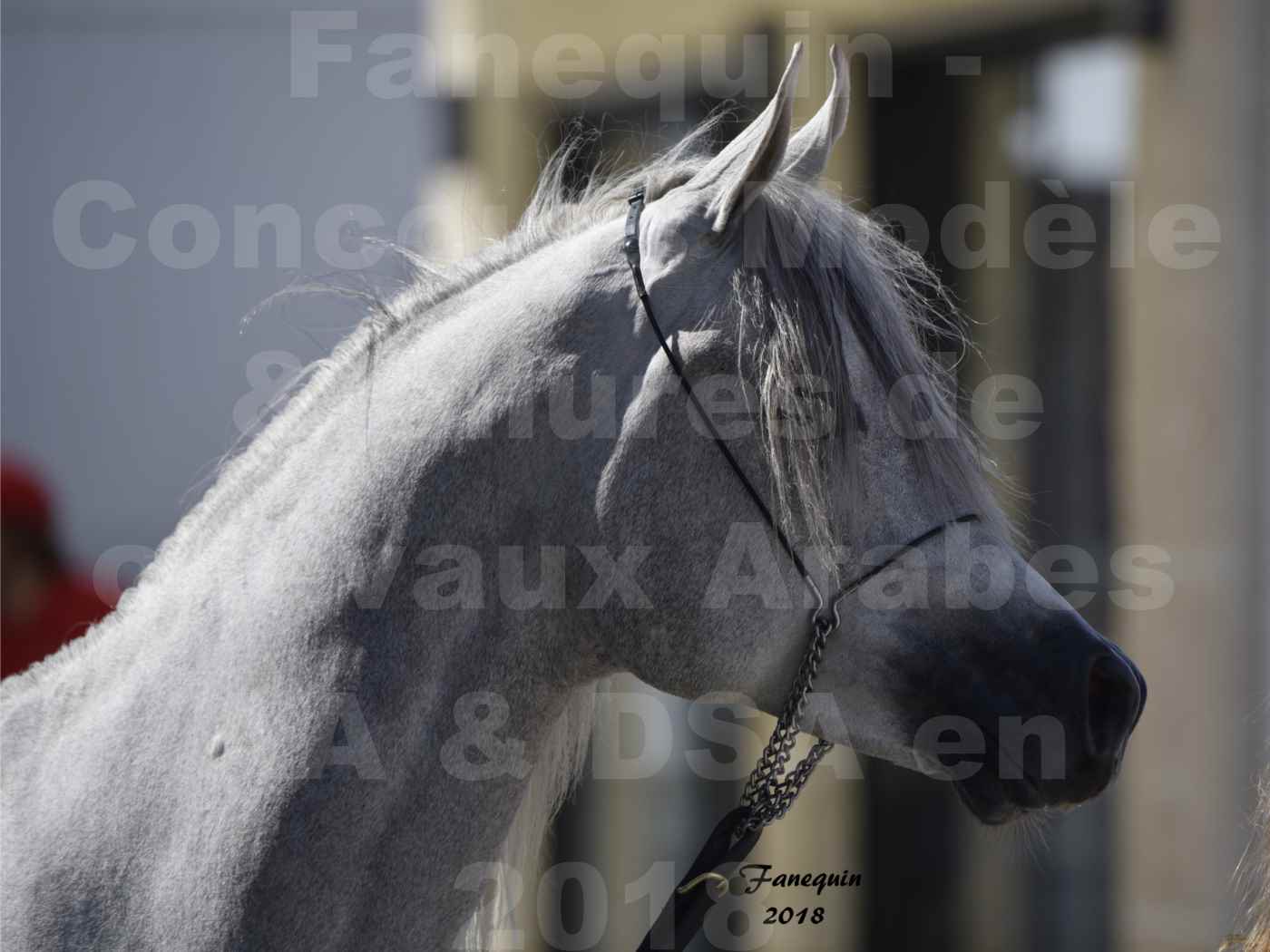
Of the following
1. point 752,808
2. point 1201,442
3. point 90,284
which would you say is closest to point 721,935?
point 1201,442

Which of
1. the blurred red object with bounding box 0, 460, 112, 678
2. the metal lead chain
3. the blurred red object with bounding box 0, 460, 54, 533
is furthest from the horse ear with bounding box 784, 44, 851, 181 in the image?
the blurred red object with bounding box 0, 460, 54, 533

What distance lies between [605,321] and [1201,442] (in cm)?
244

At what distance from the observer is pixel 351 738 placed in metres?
1.31

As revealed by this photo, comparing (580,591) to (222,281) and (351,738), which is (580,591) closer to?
(351,738)

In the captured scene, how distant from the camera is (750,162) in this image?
4.28 feet

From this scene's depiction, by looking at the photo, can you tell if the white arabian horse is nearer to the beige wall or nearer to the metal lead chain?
the metal lead chain

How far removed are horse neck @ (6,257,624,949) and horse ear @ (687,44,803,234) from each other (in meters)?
0.24

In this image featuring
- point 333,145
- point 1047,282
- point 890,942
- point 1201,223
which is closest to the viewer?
point 1201,223

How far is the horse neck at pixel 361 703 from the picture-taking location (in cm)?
131

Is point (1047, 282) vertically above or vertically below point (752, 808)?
above

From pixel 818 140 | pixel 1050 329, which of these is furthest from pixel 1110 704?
pixel 1050 329

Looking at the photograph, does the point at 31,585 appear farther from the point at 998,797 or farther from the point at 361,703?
the point at 998,797

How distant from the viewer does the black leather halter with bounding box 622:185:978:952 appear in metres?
1.32

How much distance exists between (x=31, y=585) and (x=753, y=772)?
101 inches
